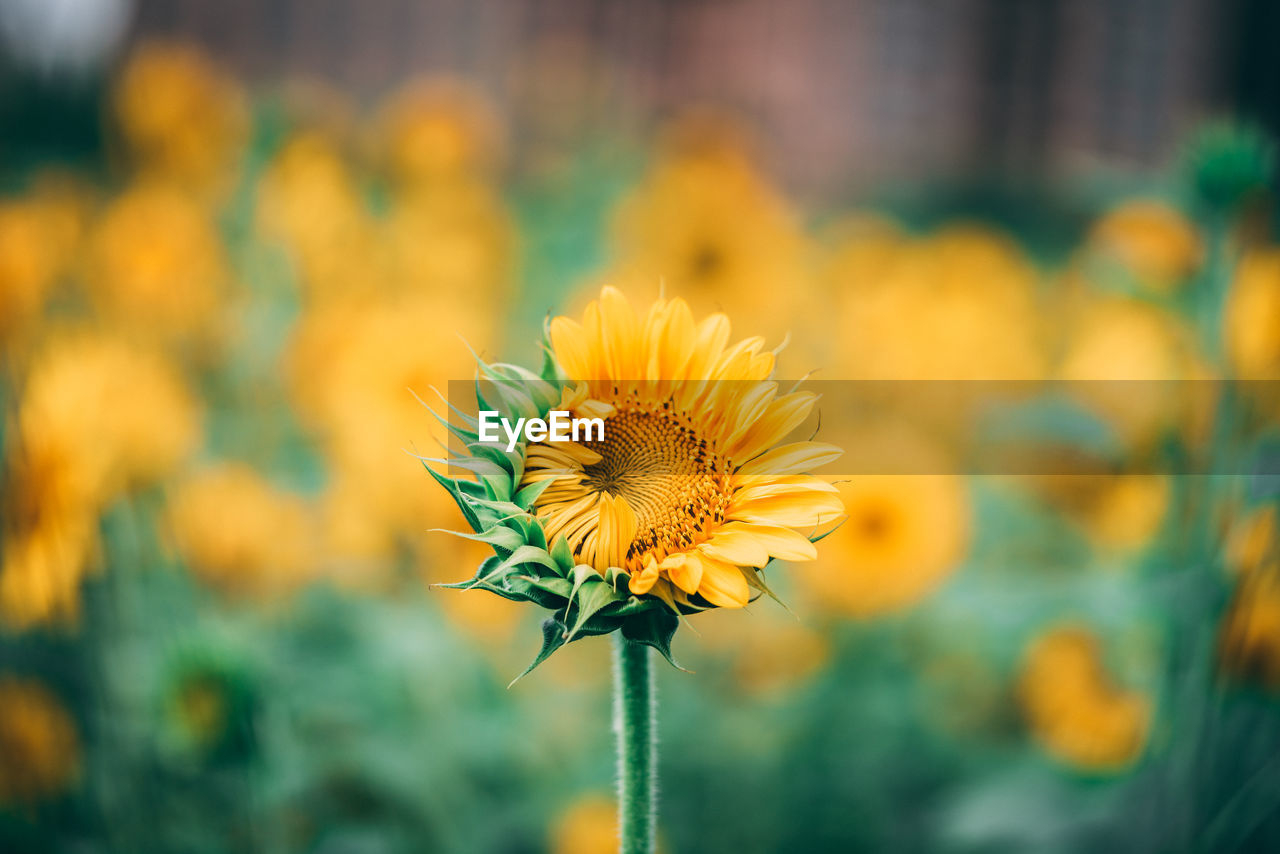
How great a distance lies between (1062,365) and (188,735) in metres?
1.85

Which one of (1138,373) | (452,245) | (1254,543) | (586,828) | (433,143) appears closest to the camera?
(1254,543)

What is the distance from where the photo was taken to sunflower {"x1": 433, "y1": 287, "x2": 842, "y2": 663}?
1.28 ft

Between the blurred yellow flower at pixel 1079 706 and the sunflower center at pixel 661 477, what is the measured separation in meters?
0.97

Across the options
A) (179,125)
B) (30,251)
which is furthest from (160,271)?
(179,125)

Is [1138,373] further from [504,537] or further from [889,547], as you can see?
[504,537]

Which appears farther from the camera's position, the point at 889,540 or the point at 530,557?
the point at 889,540

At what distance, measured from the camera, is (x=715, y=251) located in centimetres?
219

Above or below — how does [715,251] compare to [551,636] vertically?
above

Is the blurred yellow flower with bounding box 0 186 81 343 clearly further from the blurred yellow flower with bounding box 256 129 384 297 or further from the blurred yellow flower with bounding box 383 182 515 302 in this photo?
the blurred yellow flower with bounding box 383 182 515 302

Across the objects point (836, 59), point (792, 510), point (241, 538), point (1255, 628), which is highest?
point (836, 59)

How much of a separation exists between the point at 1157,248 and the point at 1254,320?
0.20 meters

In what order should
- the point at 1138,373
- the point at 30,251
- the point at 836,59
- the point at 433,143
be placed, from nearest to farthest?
1. the point at 1138,373
2. the point at 30,251
3. the point at 433,143
4. the point at 836,59

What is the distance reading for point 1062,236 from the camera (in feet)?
10.9

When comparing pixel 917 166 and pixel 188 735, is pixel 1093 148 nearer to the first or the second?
pixel 917 166
